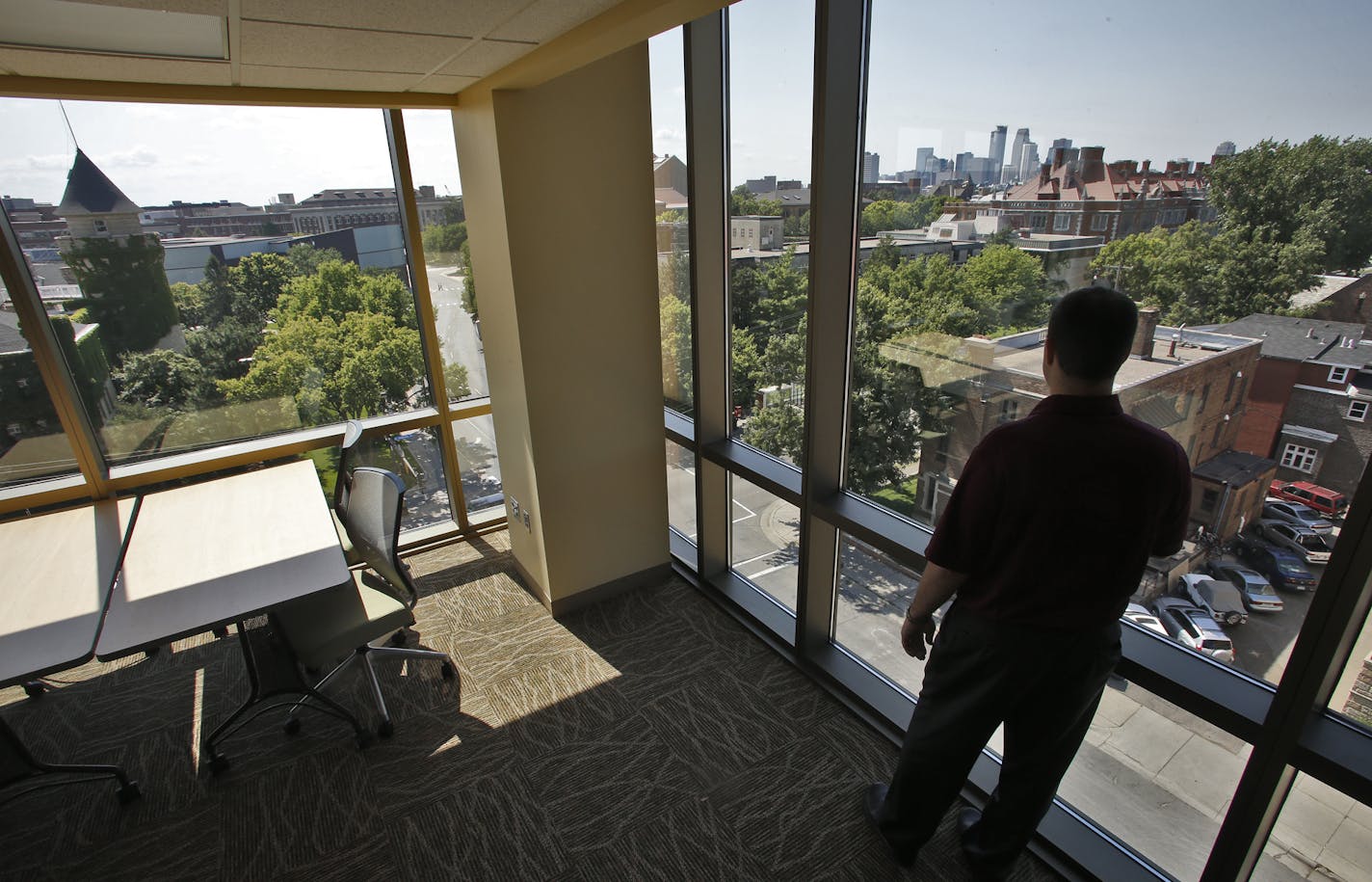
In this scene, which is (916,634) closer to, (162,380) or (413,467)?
(413,467)

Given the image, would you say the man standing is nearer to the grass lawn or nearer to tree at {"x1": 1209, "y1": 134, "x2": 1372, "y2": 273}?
tree at {"x1": 1209, "y1": 134, "x2": 1372, "y2": 273}

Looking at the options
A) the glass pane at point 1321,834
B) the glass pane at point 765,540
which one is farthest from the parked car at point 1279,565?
the glass pane at point 765,540

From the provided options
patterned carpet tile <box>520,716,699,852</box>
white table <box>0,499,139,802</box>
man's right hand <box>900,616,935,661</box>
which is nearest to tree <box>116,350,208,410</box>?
white table <box>0,499,139,802</box>

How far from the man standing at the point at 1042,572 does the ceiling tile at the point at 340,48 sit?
1924mm

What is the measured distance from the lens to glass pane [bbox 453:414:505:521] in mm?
3916

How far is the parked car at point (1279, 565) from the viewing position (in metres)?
1.47

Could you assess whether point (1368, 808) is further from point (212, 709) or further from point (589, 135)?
point (212, 709)

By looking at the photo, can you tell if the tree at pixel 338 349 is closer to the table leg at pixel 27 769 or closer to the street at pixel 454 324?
the street at pixel 454 324

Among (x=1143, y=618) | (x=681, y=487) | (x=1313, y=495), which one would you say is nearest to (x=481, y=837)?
(x=681, y=487)

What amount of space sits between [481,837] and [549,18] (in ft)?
8.29

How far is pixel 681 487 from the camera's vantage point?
11.7ft

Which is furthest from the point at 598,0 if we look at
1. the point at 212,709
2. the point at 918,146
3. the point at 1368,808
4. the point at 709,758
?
the point at 212,709

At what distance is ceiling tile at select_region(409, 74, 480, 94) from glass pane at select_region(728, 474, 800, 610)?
6.83ft

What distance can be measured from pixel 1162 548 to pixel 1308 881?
91 centimetres
